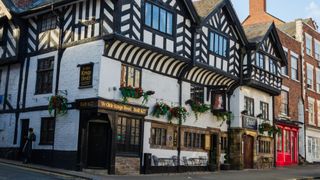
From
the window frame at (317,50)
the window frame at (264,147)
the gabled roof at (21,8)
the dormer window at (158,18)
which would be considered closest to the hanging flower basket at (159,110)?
the dormer window at (158,18)

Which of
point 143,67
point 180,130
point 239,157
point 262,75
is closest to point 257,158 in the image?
point 239,157

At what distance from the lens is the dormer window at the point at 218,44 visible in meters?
25.0

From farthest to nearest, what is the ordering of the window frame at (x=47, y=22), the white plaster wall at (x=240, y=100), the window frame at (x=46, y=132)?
the white plaster wall at (x=240, y=100) → the window frame at (x=47, y=22) → the window frame at (x=46, y=132)

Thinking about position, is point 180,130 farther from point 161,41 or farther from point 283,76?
point 283,76

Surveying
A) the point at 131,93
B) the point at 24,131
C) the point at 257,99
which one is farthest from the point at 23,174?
the point at 257,99

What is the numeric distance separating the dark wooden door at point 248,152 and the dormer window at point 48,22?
1367 centimetres

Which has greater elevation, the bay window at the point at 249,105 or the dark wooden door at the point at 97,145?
the bay window at the point at 249,105

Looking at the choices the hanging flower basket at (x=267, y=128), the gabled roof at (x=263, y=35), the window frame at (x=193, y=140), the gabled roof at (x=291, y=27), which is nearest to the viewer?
the window frame at (x=193, y=140)

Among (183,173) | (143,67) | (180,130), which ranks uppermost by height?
(143,67)

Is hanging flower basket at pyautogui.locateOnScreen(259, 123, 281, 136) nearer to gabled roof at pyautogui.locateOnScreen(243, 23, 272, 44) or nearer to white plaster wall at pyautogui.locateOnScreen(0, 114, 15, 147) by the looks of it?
gabled roof at pyautogui.locateOnScreen(243, 23, 272, 44)

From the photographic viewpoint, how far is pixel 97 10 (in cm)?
1970

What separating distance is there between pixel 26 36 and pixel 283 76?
19479 mm

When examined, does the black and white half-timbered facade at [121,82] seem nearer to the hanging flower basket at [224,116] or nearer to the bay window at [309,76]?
the hanging flower basket at [224,116]

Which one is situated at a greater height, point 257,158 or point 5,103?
point 5,103
